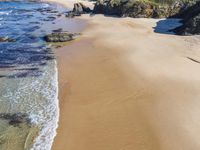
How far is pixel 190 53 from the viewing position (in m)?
27.4

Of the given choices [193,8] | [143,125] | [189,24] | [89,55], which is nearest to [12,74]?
[89,55]

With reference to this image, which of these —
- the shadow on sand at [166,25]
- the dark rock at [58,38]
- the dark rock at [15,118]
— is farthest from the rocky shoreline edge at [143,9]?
the dark rock at [15,118]

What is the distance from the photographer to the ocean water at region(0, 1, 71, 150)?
1562 cm

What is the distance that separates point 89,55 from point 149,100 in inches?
412

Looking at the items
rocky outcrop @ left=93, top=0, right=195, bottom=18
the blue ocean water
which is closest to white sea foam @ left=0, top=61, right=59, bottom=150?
the blue ocean water

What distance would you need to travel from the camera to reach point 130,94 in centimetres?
2012

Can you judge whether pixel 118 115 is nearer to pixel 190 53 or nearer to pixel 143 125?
pixel 143 125

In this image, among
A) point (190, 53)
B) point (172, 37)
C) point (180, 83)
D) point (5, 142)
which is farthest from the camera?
point (172, 37)

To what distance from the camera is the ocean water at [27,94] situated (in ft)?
51.2

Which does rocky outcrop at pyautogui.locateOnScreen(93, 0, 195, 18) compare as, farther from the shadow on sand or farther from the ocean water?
the ocean water

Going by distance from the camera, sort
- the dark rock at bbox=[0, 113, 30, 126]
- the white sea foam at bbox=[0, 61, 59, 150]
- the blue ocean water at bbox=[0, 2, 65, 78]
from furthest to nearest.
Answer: the blue ocean water at bbox=[0, 2, 65, 78] < the dark rock at bbox=[0, 113, 30, 126] < the white sea foam at bbox=[0, 61, 59, 150]

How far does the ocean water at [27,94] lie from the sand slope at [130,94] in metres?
0.66

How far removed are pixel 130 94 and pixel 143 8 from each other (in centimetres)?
2987

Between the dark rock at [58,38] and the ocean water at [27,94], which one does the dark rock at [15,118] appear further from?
the dark rock at [58,38]
